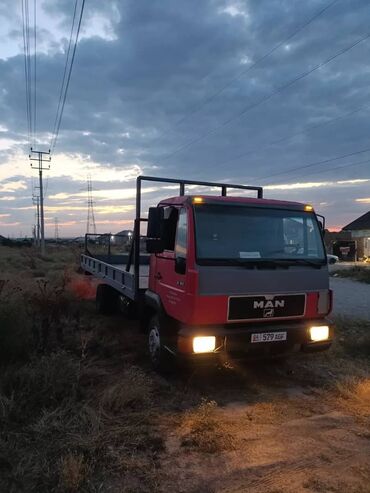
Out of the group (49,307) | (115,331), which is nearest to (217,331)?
(115,331)

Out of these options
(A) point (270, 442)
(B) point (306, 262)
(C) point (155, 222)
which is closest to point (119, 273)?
(C) point (155, 222)

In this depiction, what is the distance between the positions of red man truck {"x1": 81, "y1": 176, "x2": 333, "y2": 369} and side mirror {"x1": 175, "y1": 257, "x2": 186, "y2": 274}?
0.04 ft

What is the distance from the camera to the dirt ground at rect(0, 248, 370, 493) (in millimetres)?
3463

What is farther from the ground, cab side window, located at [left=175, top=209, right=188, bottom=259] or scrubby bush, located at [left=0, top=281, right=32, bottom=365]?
cab side window, located at [left=175, top=209, right=188, bottom=259]

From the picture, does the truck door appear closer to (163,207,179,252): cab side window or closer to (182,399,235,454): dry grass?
(163,207,179,252): cab side window

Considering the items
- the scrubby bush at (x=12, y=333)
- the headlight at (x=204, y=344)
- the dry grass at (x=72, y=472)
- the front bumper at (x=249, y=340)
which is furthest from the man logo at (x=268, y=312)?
the scrubby bush at (x=12, y=333)

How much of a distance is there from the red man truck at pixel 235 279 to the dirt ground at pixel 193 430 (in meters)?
0.57

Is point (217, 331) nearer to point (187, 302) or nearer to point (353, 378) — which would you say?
point (187, 302)

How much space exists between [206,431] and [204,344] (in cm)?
107

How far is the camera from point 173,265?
5742 millimetres

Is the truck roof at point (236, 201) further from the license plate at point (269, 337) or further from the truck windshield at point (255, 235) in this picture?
the license plate at point (269, 337)

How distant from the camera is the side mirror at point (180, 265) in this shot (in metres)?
5.38

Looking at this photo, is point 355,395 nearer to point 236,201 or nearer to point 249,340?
point 249,340

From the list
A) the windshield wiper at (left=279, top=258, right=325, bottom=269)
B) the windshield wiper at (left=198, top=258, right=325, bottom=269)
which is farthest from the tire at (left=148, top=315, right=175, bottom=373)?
the windshield wiper at (left=279, top=258, right=325, bottom=269)
